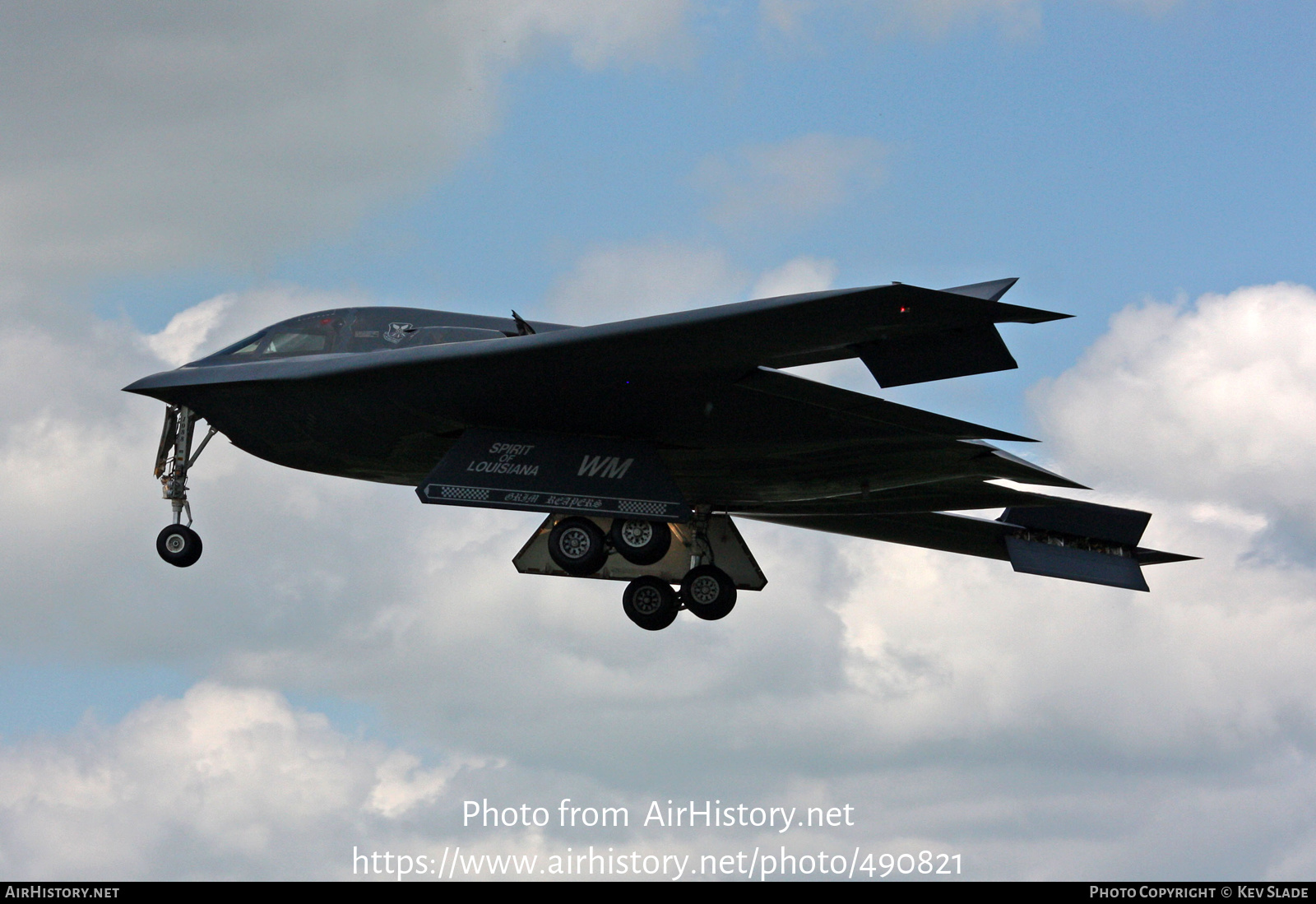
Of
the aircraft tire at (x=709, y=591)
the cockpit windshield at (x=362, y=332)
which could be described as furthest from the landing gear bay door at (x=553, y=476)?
the aircraft tire at (x=709, y=591)

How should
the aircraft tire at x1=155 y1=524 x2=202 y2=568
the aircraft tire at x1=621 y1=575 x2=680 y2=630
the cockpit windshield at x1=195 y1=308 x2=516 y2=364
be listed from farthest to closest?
the aircraft tire at x1=621 y1=575 x2=680 y2=630 < the aircraft tire at x1=155 y1=524 x2=202 y2=568 < the cockpit windshield at x1=195 y1=308 x2=516 y2=364

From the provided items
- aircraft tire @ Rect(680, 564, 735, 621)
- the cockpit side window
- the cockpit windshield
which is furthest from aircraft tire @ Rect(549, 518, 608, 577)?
the cockpit side window

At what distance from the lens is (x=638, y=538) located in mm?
20156

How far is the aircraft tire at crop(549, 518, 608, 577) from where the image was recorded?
20141 millimetres

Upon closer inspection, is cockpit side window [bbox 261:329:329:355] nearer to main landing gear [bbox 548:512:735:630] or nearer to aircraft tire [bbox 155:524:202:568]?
aircraft tire [bbox 155:524:202:568]

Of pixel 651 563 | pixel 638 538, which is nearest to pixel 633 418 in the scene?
pixel 638 538

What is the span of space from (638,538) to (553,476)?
139cm

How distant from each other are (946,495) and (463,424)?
717 centimetres

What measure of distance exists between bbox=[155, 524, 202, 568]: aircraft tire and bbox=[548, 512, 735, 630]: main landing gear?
5.37 m

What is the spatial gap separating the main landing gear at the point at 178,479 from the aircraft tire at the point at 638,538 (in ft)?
19.4

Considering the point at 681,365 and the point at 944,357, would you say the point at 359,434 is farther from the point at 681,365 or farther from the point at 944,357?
the point at 944,357

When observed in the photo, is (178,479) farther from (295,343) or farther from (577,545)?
(577,545)
